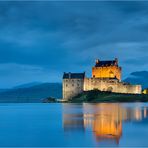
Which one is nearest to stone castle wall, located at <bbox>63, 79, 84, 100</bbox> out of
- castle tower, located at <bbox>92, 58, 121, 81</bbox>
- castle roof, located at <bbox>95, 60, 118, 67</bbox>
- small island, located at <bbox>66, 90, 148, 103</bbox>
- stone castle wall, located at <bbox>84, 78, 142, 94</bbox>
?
stone castle wall, located at <bbox>84, 78, 142, 94</bbox>

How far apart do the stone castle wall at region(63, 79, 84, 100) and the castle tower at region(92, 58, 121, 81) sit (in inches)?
362

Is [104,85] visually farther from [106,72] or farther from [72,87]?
[72,87]

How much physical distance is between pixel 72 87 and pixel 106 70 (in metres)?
12.2

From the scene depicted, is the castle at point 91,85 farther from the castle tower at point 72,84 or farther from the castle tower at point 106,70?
the castle tower at point 106,70

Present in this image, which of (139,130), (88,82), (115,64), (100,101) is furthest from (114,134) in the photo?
(115,64)

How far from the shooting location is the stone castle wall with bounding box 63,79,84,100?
98.8 metres

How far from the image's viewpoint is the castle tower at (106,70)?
10588cm

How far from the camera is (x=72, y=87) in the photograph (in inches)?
3917

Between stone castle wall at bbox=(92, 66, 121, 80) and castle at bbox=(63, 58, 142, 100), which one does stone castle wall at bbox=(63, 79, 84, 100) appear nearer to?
castle at bbox=(63, 58, 142, 100)

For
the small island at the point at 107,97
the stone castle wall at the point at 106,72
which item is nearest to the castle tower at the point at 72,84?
the small island at the point at 107,97

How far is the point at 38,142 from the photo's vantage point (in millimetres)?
18594

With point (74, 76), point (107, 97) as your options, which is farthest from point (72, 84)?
point (107, 97)

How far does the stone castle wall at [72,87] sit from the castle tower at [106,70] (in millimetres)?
9207

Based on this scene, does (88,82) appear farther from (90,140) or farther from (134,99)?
(90,140)
